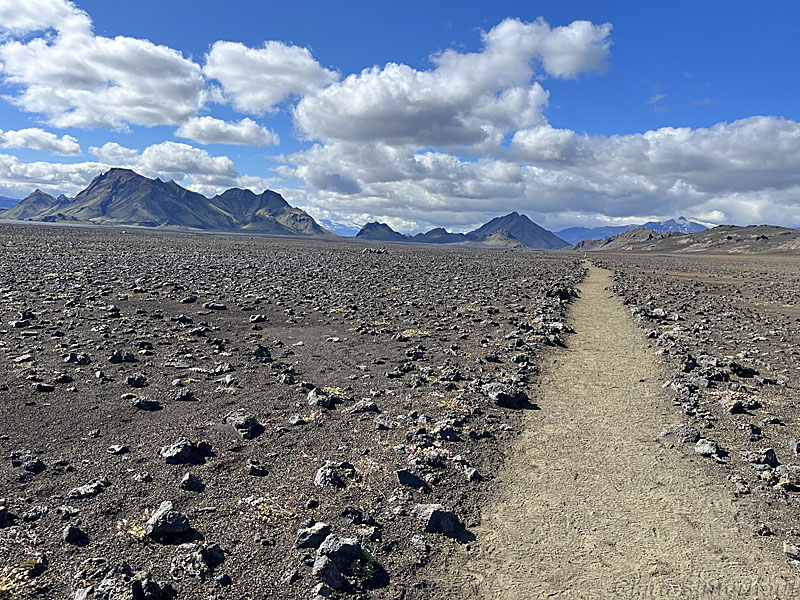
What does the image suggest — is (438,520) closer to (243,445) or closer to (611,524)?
(611,524)

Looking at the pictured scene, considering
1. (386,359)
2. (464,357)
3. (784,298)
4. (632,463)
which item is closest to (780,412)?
(632,463)

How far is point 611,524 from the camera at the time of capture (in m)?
7.55

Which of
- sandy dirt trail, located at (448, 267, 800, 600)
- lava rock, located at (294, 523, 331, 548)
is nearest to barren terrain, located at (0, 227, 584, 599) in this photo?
lava rock, located at (294, 523, 331, 548)

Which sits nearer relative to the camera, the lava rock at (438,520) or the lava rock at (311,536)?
the lava rock at (311,536)

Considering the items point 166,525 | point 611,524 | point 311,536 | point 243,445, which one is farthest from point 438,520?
point 243,445

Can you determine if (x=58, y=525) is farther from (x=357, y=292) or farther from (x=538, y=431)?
(x=357, y=292)

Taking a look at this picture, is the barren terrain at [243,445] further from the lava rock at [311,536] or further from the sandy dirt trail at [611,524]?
the sandy dirt trail at [611,524]

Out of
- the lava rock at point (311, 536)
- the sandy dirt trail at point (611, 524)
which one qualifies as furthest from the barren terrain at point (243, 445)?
the sandy dirt trail at point (611, 524)

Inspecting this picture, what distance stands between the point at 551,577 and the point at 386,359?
32.5 ft

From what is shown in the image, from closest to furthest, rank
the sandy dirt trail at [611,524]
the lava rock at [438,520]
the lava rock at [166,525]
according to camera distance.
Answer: the sandy dirt trail at [611,524]
the lava rock at [166,525]
the lava rock at [438,520]

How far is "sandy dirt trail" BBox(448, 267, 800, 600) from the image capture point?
20.9 ft

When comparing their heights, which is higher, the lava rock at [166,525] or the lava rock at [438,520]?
the lava rock at [166,525]

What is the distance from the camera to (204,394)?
12070mm

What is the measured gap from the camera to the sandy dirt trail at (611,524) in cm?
638
